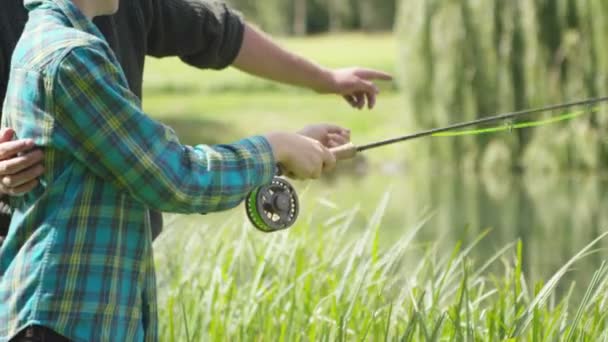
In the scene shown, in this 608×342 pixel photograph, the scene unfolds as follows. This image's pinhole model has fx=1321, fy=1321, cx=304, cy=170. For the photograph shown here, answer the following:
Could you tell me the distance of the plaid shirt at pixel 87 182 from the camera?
85.7 inches

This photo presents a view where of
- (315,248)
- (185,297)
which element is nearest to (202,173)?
(185,297)

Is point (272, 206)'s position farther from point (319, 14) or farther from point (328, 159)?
point (319, 14)

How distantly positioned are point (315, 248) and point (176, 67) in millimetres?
26361

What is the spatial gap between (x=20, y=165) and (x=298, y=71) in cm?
124

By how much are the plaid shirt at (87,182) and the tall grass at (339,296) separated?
3.47ft

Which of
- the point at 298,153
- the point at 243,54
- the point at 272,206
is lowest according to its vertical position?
the point at 272,206

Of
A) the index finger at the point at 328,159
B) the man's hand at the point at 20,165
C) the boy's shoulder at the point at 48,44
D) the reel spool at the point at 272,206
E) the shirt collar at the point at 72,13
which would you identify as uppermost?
the shirt collar at the point at 72,13

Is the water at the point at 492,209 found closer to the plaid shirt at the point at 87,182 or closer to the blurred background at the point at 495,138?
the blurred background at the point at 495,138

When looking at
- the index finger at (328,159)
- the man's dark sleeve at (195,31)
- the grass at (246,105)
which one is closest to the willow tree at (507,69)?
the grass at (246,105)

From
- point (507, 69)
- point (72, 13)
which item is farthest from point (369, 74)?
point (507, 69)

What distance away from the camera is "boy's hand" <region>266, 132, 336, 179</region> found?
2.36m

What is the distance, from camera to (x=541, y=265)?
29.9 feet

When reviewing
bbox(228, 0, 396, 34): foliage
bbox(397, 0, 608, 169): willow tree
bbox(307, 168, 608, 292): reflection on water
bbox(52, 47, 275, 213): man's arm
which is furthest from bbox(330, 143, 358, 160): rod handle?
bbox(228, 0, 396, 34): foliage

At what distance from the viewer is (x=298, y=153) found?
236 cm
